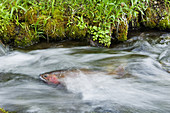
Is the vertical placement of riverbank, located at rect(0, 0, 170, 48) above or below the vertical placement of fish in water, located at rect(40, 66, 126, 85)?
above

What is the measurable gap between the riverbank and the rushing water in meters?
0.30

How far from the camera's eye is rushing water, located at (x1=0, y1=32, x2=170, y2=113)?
1.74m

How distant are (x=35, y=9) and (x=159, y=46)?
2.97 metres

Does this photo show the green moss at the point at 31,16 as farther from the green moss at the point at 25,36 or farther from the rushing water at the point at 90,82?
the rushing water at the point at 90,82

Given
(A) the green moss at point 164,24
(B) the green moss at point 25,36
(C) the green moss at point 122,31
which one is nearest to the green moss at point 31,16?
(B) the green moss at point 25,36

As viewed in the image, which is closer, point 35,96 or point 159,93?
point 35,96

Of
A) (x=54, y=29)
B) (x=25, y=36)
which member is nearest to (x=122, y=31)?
(x=54, y=29)

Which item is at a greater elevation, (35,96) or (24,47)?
(24,47)

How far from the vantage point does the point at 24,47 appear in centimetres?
375

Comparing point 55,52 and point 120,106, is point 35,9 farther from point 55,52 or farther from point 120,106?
point 120,106

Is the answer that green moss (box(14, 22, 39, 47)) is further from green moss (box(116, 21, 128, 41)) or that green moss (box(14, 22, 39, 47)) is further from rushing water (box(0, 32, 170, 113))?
green moss (box(116, 21, 128, 41))

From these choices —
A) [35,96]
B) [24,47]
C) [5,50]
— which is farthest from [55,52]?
[35,96]

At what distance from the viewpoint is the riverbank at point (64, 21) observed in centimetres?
367

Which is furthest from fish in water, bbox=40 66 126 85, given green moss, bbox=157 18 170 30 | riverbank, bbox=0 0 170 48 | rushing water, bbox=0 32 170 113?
green moss, bbox=157 18 170 30
